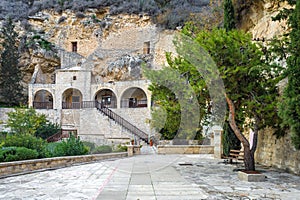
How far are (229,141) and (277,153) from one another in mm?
2793

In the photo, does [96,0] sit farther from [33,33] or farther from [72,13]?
[33,33]

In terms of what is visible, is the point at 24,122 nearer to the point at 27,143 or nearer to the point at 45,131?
the point at 45,131

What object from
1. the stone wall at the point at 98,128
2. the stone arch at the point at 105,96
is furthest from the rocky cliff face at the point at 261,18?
the stone arch at the point at 105,96

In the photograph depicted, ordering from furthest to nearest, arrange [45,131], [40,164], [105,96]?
[105,96], [45,131], [40,164]

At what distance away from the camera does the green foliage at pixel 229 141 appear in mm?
11633

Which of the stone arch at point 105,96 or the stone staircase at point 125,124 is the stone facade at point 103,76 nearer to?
the stone arch at point 105,96

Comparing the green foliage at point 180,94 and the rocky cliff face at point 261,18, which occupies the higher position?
the rocky cliff face at point 261,18

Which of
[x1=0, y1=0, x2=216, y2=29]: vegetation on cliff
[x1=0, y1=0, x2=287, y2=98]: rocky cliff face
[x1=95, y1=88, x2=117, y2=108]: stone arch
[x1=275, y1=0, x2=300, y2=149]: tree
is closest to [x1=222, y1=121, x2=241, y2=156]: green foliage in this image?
[x1=275, y1=0, x2=300, y2=149]: tree

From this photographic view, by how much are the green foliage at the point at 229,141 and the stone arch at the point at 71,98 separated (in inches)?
631

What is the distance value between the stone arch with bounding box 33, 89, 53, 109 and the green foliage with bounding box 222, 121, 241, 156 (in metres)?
19.2

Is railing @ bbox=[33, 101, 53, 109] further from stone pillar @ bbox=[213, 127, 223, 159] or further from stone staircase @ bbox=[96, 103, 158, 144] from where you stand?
stone pillar @ bbox=[213, 127, 223, 159]

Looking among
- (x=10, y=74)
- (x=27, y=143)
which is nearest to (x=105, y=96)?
(x=10, y=74)

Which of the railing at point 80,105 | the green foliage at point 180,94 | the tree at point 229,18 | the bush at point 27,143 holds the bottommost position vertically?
the bush at point 27,143

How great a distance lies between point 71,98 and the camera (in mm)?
27172
